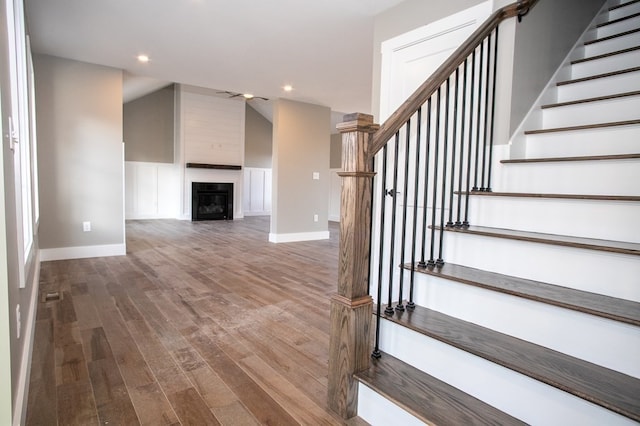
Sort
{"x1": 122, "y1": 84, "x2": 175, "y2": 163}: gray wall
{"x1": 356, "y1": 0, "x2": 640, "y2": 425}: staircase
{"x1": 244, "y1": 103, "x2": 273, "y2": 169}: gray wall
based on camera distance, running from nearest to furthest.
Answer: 1. {"x1": 356, "y1": 0, "x2": 640, "y2": 425}: staircase
2. {"x1": 122, "y1": 84, "x2": 175, "y2": 163}: gray wall
3. {"x1": 244, "y1": 103, "x2": 273, "y2": 169}: gray wall

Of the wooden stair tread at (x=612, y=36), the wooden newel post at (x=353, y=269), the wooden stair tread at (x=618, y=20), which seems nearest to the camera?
the wooden newel post at (x=353, y=269)

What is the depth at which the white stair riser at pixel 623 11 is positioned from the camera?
8.60 ft

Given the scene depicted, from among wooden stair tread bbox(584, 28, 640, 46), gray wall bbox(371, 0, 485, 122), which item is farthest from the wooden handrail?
wooden stair tread bbox(584, 28, 640, 46)

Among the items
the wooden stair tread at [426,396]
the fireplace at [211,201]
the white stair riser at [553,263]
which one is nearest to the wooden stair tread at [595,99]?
the white stair riser at [553,263]

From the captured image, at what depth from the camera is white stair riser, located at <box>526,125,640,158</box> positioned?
1835 millimetres

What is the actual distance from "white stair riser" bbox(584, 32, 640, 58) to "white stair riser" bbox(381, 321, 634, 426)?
252cm

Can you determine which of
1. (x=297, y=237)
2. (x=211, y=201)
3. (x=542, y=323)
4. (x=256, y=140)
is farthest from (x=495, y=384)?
(x=256, y=140)

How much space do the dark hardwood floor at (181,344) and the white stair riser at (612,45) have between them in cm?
281

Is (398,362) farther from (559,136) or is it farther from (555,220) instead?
(559,136)

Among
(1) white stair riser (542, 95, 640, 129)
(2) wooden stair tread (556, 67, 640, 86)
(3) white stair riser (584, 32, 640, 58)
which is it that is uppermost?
(3) white stair riser (584, 32, 640, 58)

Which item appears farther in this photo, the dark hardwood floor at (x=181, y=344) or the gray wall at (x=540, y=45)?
the gray wall at (x=540, y=45)

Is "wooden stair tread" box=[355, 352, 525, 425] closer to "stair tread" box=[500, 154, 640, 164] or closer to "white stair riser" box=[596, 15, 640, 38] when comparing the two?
"stair tread" box=[500, 154, 640, 164]

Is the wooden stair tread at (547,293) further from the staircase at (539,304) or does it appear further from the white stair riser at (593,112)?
the white stair riser at (593,112)

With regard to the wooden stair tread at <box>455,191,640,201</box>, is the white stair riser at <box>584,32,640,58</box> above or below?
above
